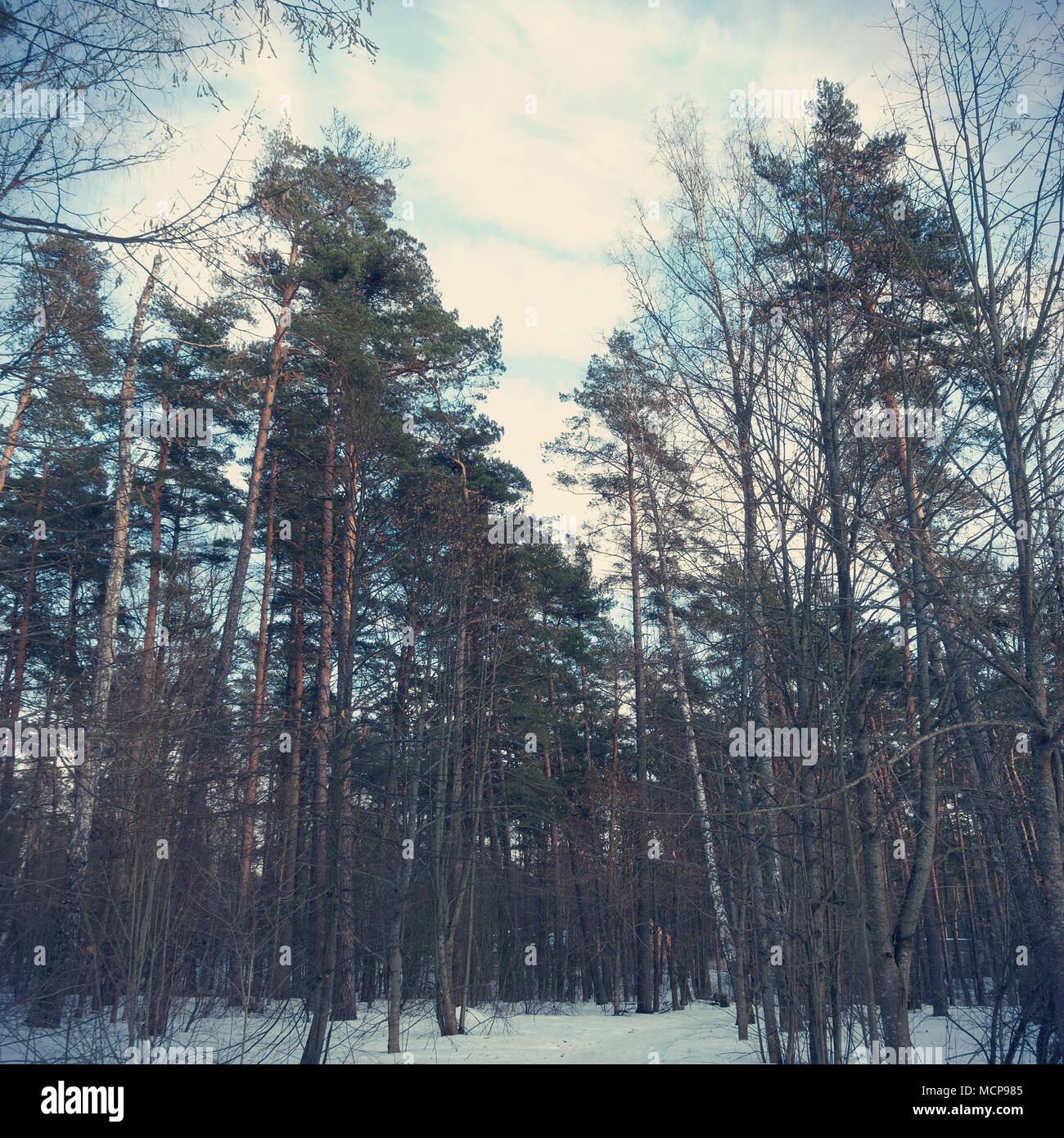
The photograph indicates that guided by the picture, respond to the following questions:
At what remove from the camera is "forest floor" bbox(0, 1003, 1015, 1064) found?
22.2ft

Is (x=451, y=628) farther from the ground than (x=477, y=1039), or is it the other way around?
(x=451, y=628)

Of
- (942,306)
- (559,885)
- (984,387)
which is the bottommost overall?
(559,885)

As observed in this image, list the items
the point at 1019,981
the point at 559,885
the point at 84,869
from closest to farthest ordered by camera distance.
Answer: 1. the point at 1019,981
2. the point at 84,869
3. the point at 559,885

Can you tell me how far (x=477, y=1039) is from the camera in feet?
44.5

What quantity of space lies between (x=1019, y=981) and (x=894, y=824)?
16.8 ft

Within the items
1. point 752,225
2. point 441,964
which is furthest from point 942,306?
point 441,964

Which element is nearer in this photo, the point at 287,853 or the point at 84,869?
the point at 84,869

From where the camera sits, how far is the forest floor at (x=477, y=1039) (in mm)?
6754

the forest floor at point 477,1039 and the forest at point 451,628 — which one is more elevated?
the forest at point 451,628

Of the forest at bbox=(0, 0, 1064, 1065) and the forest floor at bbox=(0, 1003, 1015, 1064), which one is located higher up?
the forest at bbox=(0, 0, 1064, 1065)
